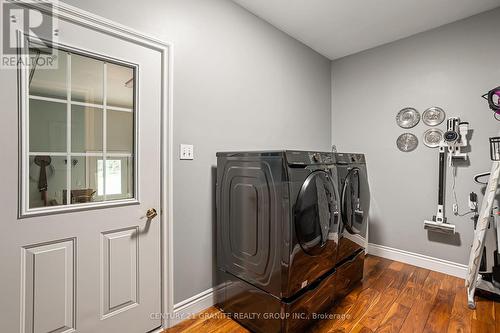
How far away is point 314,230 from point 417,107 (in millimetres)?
2255

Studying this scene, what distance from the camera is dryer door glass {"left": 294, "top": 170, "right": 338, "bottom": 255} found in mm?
1531

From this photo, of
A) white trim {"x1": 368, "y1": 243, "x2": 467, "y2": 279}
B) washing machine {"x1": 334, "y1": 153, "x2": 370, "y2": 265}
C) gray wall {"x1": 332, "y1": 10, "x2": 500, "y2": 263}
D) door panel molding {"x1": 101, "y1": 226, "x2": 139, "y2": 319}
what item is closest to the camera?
door panel molding {"x1": 101, "y1": 226, "x2": 139, "y2": 319}

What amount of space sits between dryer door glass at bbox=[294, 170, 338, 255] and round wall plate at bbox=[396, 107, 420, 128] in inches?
69.1

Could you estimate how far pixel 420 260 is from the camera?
9.09 feet

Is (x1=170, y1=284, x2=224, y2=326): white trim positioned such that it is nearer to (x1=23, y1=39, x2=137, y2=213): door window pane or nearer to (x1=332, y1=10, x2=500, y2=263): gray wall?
(x1=23, y1=39, x2=137, y2=213): door window pane

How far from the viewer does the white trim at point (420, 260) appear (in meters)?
2.53

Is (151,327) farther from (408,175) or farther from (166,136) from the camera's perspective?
(408,175)

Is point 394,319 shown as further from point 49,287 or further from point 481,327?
point 49,287

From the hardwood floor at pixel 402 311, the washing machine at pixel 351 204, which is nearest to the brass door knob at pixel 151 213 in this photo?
the hardwood floor at pixel 402 311

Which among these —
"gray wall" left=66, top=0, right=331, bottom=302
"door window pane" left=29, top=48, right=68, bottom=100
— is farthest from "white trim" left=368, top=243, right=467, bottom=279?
"door window pane" left=29, top=48, right=68, bottom=100

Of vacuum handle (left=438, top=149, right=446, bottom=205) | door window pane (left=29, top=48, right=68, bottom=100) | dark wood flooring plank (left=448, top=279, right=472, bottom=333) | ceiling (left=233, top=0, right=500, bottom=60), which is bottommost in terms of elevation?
dark wood flooring plank (left=448, top=279, right=472, bottom=333)

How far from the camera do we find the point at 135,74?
1603 mm

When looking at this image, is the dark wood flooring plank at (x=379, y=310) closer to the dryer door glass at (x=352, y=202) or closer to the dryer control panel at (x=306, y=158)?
the dryer door glass at (x=352, y=202)

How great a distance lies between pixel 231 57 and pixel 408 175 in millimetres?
2486
